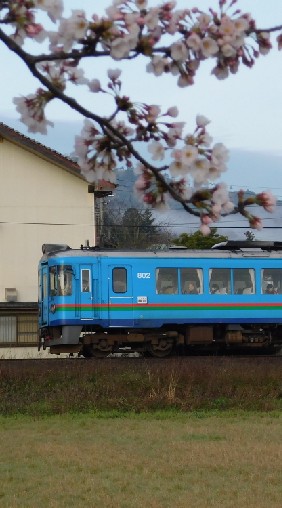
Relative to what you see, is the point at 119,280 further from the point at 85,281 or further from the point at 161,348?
the point at 161,348

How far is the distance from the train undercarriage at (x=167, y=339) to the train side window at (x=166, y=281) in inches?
47.4

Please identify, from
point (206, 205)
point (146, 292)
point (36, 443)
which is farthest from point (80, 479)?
point (146, 292)

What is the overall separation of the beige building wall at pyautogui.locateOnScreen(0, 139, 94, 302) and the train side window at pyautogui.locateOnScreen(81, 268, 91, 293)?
1114 centimetres

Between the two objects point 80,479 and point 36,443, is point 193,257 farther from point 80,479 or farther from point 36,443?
point 80,479

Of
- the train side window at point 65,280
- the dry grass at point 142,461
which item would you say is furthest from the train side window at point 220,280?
the dry grass at point 142,461

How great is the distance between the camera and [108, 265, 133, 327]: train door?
2853cm

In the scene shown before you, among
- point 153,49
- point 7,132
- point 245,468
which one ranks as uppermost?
point 7,132

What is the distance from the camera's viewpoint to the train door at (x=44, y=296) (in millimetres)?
30094

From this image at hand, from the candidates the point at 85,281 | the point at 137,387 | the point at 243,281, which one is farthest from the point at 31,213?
the point at 137,387

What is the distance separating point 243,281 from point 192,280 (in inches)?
61.8

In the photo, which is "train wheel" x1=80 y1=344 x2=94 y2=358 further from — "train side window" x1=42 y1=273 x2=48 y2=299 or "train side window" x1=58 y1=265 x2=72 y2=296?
"train side window" x1=42 y1=273 x2=48 y2=299

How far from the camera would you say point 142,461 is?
583 inches

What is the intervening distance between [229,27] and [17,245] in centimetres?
3619

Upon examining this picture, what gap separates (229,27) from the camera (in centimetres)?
396
